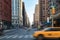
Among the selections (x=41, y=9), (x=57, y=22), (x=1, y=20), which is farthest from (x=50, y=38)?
(x=41, y=9)

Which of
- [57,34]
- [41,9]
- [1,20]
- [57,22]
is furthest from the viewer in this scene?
[41,9]

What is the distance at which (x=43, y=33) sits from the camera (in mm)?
25359

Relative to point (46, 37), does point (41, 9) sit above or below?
above

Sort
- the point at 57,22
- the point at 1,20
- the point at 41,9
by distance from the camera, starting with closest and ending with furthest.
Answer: the point at 57,22 → the point at 1,20 → the point at 41,9

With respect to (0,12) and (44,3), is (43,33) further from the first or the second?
(44,3)

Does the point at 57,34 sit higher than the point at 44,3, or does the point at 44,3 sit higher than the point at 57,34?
the point at 44,3

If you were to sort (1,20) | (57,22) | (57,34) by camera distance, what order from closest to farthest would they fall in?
(57,34), (57,22), (1,20)

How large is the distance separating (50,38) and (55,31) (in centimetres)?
116

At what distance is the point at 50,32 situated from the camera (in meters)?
25.3

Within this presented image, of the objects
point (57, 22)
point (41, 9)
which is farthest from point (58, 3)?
point (41, 9)

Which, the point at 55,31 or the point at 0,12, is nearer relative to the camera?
the point at 55,31

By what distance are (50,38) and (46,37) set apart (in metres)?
0.50

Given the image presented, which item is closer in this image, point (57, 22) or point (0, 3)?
point (57, 22)

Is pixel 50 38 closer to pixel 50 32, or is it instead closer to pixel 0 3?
pixel 50 32
